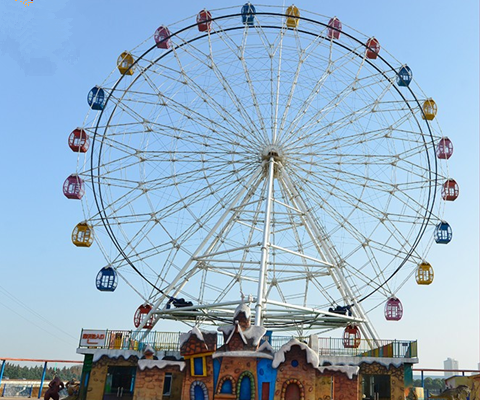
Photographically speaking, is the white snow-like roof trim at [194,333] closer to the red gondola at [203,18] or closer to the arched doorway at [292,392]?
the arched doorway at [292,392]

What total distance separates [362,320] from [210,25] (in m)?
17.5

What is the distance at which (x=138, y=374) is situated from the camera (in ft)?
67.9

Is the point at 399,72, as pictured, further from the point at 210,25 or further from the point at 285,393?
the point at 285,393

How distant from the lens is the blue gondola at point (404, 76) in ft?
91.0

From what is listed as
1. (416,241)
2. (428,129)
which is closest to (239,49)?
(428,129)

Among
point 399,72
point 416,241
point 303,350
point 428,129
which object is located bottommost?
point 303,350

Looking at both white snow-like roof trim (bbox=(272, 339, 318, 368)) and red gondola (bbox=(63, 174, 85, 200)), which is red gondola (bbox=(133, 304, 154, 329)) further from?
white snow-like roof trim (bbox=(272, 339, 318, 368))

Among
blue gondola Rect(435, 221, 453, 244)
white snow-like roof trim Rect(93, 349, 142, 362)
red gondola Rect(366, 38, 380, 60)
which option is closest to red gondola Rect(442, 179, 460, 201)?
blue gondola Rect(435, 221, 453, 244)

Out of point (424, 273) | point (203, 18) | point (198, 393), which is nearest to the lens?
point (198, 393)

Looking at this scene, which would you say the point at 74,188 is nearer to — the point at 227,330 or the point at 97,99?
the point at 97,99

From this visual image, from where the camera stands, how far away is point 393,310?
26.1 m

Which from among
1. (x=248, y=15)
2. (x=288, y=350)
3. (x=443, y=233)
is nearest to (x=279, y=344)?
(x=288, y=350)

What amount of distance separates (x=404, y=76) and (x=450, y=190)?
22.0 ft

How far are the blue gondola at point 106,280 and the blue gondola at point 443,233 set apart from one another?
55.3 feet
